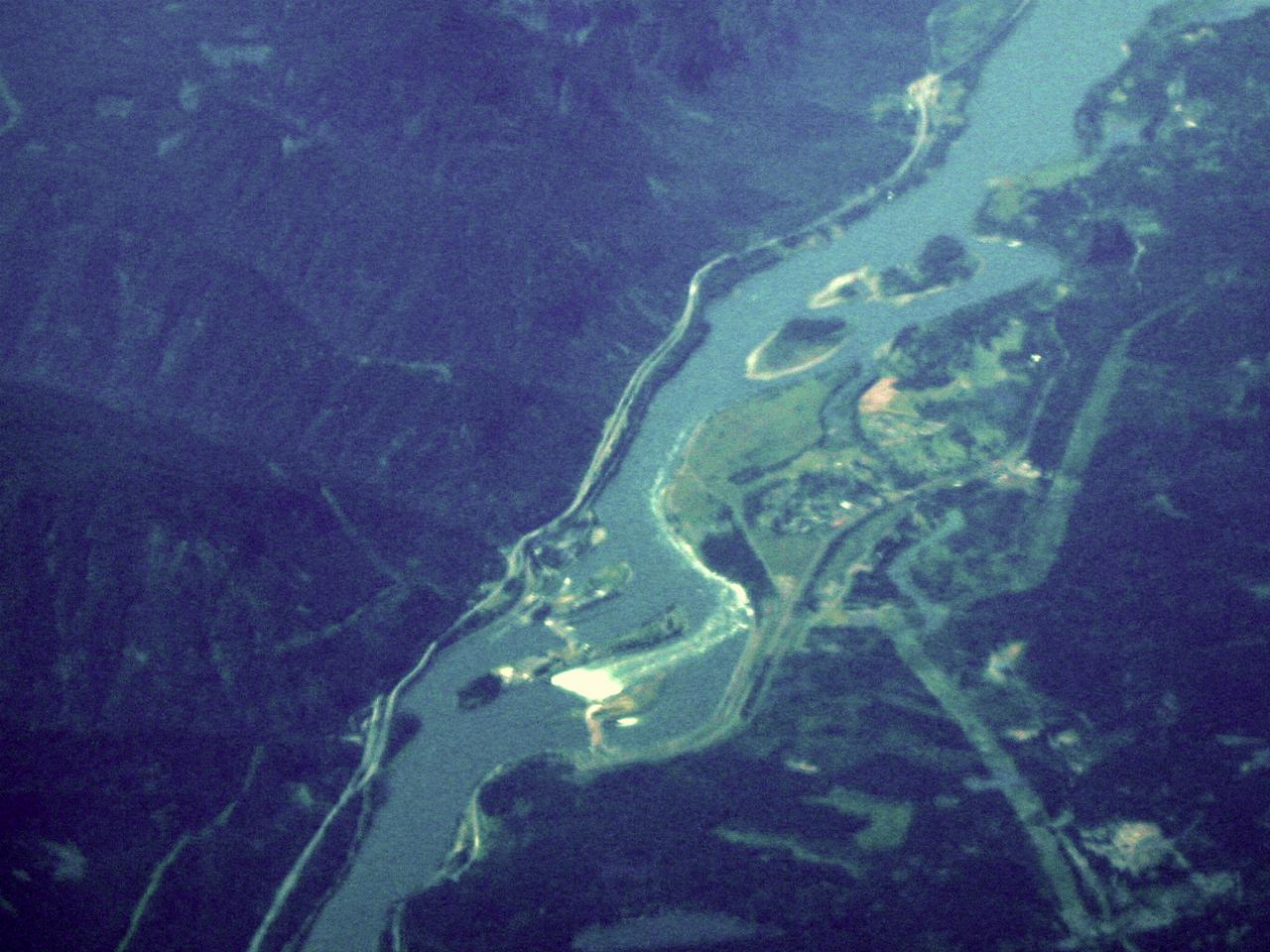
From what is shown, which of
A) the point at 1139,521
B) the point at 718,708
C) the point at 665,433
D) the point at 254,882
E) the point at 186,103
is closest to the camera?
the point at 254,882

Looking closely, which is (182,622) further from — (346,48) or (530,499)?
(346,48)

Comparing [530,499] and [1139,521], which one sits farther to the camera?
[530,499]

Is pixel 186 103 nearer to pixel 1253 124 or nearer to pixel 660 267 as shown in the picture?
pixel 660 267

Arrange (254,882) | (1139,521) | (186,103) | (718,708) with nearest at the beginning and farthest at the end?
(254,882)
(718,708)
(1139,521)
(186,103)

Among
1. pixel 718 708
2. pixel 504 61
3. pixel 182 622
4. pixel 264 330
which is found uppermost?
pixel 504 61

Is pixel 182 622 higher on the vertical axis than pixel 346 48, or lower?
lower

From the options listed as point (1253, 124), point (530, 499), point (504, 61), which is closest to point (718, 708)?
point (530, 499)

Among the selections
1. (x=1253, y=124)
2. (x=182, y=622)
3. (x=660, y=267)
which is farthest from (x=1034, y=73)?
(x=182, y=622)
